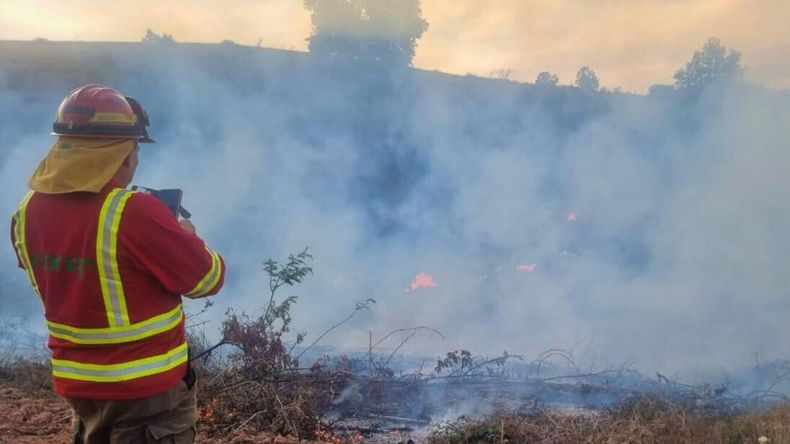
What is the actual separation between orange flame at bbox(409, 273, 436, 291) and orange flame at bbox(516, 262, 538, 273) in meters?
1.48

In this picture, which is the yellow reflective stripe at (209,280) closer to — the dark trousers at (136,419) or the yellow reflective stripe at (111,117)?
the dark trousers at (136,419)

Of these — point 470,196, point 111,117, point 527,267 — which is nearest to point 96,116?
point 111,117

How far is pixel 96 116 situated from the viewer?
1771 mm

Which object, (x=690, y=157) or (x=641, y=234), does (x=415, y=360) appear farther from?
(x=690, y=157)

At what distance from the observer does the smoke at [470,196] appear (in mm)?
8320

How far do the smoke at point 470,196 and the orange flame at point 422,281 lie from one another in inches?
5.4

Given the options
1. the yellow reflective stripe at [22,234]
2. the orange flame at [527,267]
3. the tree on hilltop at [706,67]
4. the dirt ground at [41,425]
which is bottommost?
the dirt ground at [41,425]

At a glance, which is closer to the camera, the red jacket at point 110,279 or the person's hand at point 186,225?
the red jacket at point 110,279

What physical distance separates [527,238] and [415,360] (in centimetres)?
480

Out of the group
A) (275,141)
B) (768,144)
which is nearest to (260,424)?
(275,141)

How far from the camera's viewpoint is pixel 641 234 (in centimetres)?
1015

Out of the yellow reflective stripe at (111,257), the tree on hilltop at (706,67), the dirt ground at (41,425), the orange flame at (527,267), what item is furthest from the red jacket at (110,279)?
the tree on hilltop at (706,67)

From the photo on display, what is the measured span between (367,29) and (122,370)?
17066mm

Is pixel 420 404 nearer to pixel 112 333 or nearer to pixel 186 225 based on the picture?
pixel 186 225
